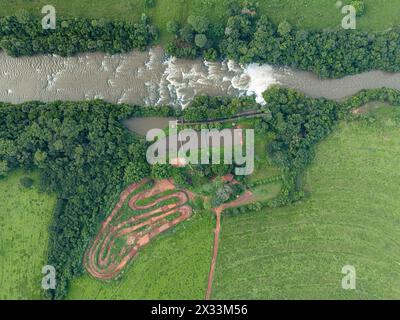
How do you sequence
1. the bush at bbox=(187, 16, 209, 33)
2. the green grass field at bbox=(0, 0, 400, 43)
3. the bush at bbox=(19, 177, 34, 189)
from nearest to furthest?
the bush at bbox=(19, 177, 34, 189)
the bush at bbox=(187, 16, 209, 33)
the green grass field at bbox=(0, 0, 400, 43)

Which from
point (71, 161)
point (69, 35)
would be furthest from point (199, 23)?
point (71, 161)

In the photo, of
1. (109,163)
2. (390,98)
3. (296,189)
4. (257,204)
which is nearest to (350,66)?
(390,98)

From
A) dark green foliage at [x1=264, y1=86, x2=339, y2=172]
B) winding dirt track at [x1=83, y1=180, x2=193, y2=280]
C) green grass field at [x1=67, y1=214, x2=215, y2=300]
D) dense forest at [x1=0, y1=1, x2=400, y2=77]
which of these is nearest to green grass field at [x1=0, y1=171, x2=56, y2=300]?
green grass field at [x1=67, y1=214, x2=215, y2=300]

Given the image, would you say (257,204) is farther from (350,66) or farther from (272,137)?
(350,66)

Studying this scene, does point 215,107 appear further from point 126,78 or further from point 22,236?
point 22,236

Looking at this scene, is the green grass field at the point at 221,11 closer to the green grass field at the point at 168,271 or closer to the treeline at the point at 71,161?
the treeline at the point at 71,161

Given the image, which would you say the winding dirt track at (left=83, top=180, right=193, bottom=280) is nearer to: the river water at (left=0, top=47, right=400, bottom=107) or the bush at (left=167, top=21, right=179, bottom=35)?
the river water at (left=0, top=47, right=400, bottom=107)
